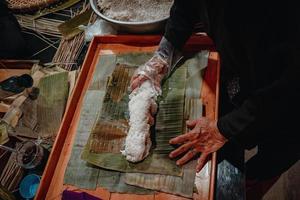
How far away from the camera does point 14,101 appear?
2182 millimetres

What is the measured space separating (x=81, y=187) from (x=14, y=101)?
106 centimetres

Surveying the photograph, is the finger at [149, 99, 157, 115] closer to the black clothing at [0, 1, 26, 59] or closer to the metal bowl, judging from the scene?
the metal bowl

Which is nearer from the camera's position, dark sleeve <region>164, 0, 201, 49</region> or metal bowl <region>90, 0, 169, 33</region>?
dark sleeve <region>164, 0, 201, 49</region>

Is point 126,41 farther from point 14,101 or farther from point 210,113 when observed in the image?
point 14,101

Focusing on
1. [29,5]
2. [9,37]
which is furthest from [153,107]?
[29,5]

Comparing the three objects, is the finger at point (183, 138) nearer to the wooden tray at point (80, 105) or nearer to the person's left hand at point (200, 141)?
the person's left hand at point (200, 141)

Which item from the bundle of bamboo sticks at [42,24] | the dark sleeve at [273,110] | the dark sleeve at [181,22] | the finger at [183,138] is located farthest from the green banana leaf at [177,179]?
the bundle of bamboo sticks at [42,24]

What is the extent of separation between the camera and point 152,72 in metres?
1.64

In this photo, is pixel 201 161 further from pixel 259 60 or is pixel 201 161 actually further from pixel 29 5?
pixel 29 5

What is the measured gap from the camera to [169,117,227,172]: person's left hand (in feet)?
4.51

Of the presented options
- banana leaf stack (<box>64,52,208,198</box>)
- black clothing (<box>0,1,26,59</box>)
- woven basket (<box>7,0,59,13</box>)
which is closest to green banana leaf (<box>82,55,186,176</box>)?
banana leaf stack (<box>64,52,208,198</box>)

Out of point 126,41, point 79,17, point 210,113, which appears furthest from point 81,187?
point 79,17

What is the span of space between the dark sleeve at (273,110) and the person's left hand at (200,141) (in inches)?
2.1

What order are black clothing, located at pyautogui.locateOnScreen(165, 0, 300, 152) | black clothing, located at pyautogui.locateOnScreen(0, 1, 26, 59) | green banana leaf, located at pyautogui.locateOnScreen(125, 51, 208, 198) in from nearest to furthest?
black clothing, located at pyautogui.locateOnScreen(165, 0, 300, 152) < green banana leaf, located at pyautogui.locateOnScreen(125, 51, 208, 198) < black clothing, located at pyautogui.locateOnScreen(0, 1, 26, 59)
